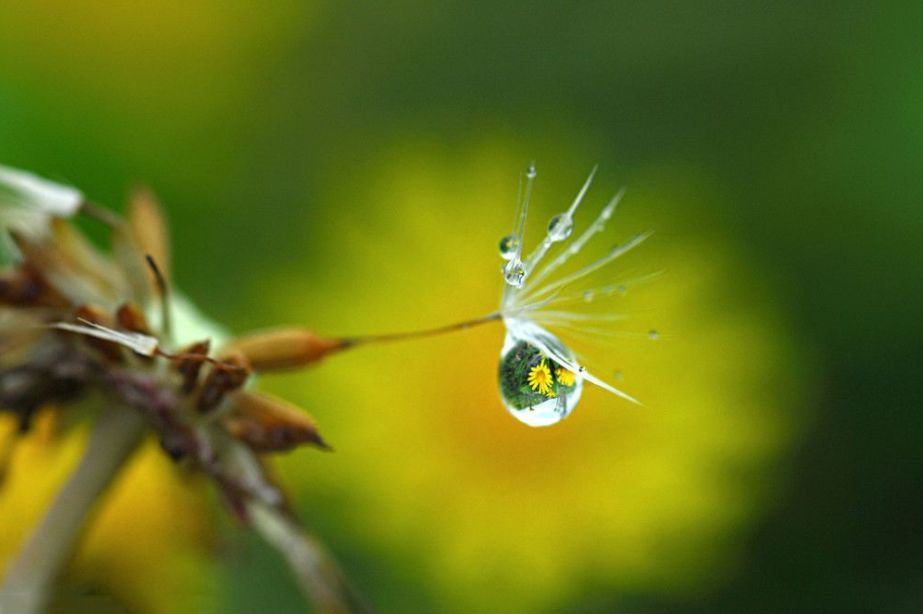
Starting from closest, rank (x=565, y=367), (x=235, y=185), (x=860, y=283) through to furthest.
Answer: (x=565, y=367) < (x=860, y=283) < (x=235, y=185)

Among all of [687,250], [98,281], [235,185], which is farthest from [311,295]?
[98,281]

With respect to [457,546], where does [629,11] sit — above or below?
above

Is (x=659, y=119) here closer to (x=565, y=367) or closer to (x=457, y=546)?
(x=457, y=546)

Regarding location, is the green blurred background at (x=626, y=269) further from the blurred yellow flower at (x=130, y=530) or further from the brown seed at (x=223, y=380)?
the brown seed at (x=223, y=380)

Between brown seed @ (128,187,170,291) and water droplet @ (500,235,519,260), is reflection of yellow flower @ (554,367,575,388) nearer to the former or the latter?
water droplet @ (500,235,519,260)

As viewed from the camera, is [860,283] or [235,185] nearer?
[860,283]

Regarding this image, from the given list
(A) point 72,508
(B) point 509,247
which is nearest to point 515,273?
(B) point 509,247
